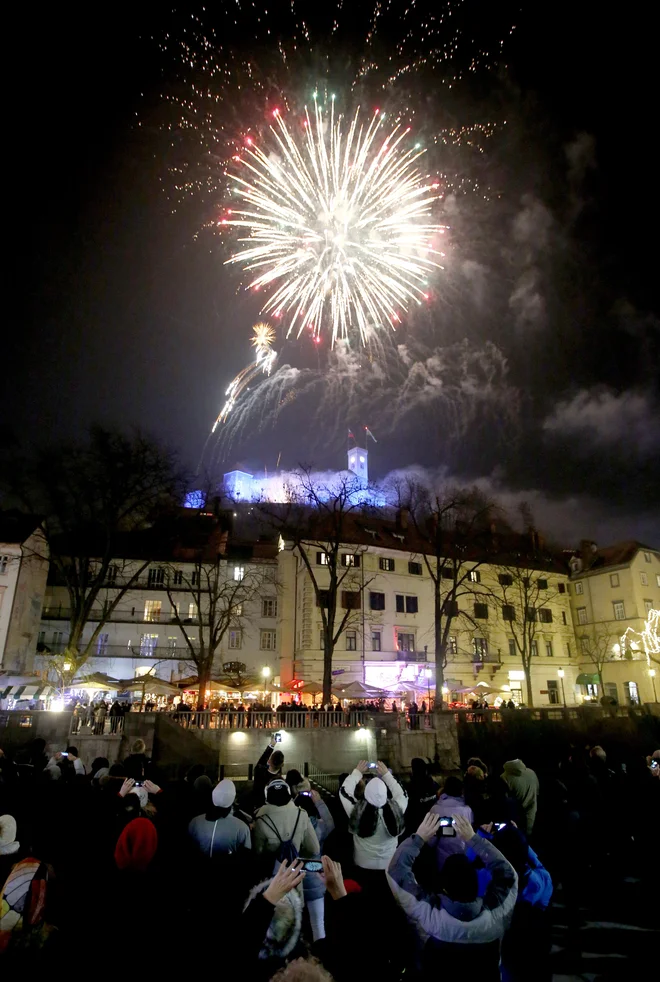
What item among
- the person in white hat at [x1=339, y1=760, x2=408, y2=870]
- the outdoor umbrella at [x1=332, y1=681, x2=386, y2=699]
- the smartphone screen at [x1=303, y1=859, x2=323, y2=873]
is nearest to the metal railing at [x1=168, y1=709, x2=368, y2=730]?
the outdoor umbrella at [x1=332, y1=681, x2=386, y2=699]

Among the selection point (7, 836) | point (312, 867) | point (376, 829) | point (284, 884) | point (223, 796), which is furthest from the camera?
point (376, 829)

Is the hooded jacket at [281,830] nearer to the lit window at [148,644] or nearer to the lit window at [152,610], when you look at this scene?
the lit window at [148,644]

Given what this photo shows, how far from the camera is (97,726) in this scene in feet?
74.6

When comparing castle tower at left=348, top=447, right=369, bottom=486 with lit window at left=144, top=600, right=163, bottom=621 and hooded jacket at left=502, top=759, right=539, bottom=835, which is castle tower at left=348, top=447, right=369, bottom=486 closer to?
lit window at left=144, top=600, right=163, bottom=621

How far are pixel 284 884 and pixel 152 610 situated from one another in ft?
140

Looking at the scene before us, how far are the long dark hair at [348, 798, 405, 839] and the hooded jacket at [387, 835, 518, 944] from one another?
6.79 feet

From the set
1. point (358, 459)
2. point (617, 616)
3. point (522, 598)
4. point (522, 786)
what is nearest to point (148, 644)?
point (522, 598)

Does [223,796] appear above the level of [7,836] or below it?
above

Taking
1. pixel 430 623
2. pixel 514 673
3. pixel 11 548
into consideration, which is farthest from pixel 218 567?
pixel 514 673

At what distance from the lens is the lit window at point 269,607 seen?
151 ft

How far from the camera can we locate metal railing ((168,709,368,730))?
82.0 ft

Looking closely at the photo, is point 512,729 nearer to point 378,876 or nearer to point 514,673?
point 514,673

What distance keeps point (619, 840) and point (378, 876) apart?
6.78 meters

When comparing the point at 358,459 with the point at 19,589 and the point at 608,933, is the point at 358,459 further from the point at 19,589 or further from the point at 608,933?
the point at 608,933
